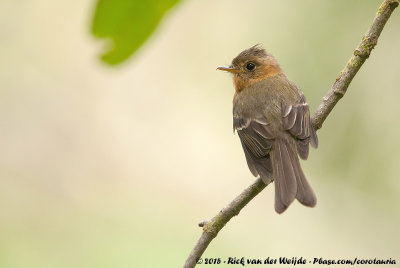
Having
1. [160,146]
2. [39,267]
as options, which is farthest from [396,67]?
[39,267]

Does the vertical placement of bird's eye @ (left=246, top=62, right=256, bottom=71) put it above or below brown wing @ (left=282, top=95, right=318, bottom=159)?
above

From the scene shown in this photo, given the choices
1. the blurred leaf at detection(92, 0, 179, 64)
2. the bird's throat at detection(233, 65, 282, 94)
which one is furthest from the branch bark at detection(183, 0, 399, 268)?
the bird's throat at detection(233, 65, 282, 94)

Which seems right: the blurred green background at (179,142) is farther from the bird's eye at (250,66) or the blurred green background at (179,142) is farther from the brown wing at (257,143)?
the brown wing at (257,143)

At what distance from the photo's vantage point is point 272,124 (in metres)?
3.82

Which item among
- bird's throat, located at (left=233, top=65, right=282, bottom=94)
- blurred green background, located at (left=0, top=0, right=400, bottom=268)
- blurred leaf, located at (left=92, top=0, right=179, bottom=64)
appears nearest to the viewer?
blurred leaf, located at (left=92, top=0, right=179, bottom=64)

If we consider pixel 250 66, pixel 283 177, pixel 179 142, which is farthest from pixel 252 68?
pixel 179 142

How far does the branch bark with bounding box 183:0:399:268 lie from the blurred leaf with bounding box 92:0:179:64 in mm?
1283

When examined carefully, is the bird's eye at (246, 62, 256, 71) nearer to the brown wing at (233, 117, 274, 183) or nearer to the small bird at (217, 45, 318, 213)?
the small bird at (217, 45, 318, 213)

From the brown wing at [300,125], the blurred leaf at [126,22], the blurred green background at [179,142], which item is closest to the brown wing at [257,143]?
the brown wing at [300,125]

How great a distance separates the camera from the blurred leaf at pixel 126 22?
1438 millimetres

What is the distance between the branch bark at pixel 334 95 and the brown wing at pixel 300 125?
0.46m

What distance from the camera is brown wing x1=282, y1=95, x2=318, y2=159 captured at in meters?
3.55

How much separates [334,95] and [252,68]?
65.9 inches

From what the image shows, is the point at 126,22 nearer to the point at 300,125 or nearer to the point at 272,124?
the point at 300,125
